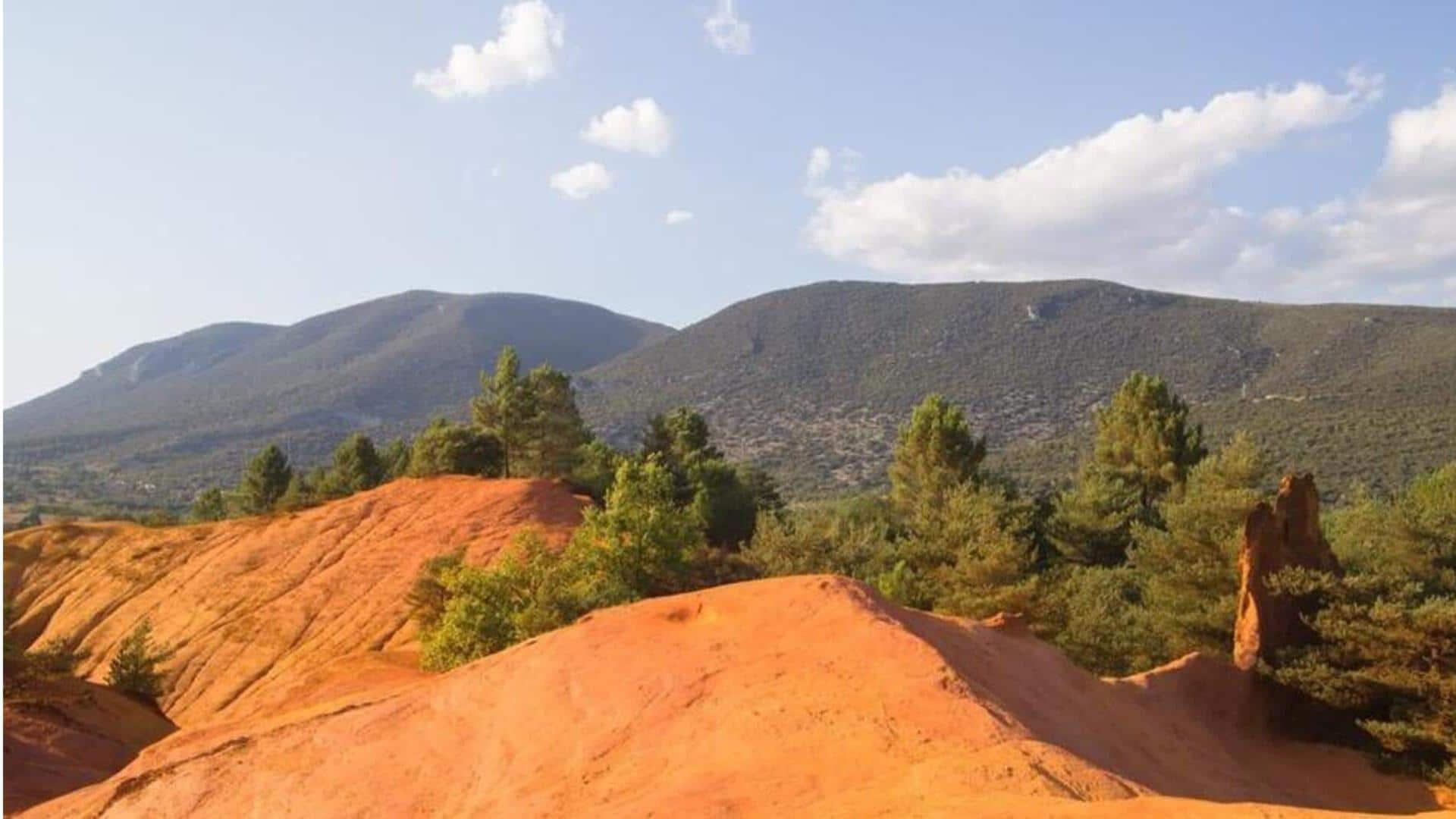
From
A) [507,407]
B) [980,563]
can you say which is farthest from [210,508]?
[980,563]

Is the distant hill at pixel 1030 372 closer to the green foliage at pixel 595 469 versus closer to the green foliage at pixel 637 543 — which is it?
the green foliage at pixel 595 469

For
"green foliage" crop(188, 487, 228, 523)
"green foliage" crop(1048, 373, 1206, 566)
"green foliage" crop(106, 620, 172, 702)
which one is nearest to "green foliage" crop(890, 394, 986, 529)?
"green foliage" crop(1048, 373, 1206, 566)

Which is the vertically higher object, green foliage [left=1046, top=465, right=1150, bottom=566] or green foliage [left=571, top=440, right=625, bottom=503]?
green foliage [left=571, top=440, right=625, bottom=503]

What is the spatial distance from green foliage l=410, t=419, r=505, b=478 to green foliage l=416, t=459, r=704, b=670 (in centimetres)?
2284

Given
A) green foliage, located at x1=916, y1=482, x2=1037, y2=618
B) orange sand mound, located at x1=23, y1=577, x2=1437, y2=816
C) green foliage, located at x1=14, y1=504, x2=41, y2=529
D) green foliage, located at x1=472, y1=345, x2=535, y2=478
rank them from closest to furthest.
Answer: orange sand mound, located at x1=23, y1=577, x2=1437, y2=816, green foliage, located at x1=916, y1=482, x2=1037, y2=618, green foliage, located at x1=472, y1=345, x2=535, y2=478, green foliage, located at x1=14, y1=504, x2=41, y2=529

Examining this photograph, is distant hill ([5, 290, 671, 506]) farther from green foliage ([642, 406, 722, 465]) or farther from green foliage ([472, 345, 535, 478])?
green foliage ([642, 406, 722, 465])

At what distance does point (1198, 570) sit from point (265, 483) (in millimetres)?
53733

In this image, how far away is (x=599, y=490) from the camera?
156ft

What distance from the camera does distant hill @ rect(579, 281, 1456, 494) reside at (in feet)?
226

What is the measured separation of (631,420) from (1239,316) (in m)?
60.8

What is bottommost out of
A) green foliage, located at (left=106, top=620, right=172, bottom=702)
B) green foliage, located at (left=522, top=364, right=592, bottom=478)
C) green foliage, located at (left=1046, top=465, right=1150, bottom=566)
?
green foliage, located at (left=106, top=620, right=172, bottom=702)

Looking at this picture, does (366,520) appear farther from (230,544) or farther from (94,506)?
(94,506)

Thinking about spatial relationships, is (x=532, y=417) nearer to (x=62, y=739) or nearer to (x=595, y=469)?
(x=595, y=469)

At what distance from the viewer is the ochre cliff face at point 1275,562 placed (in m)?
22.6
